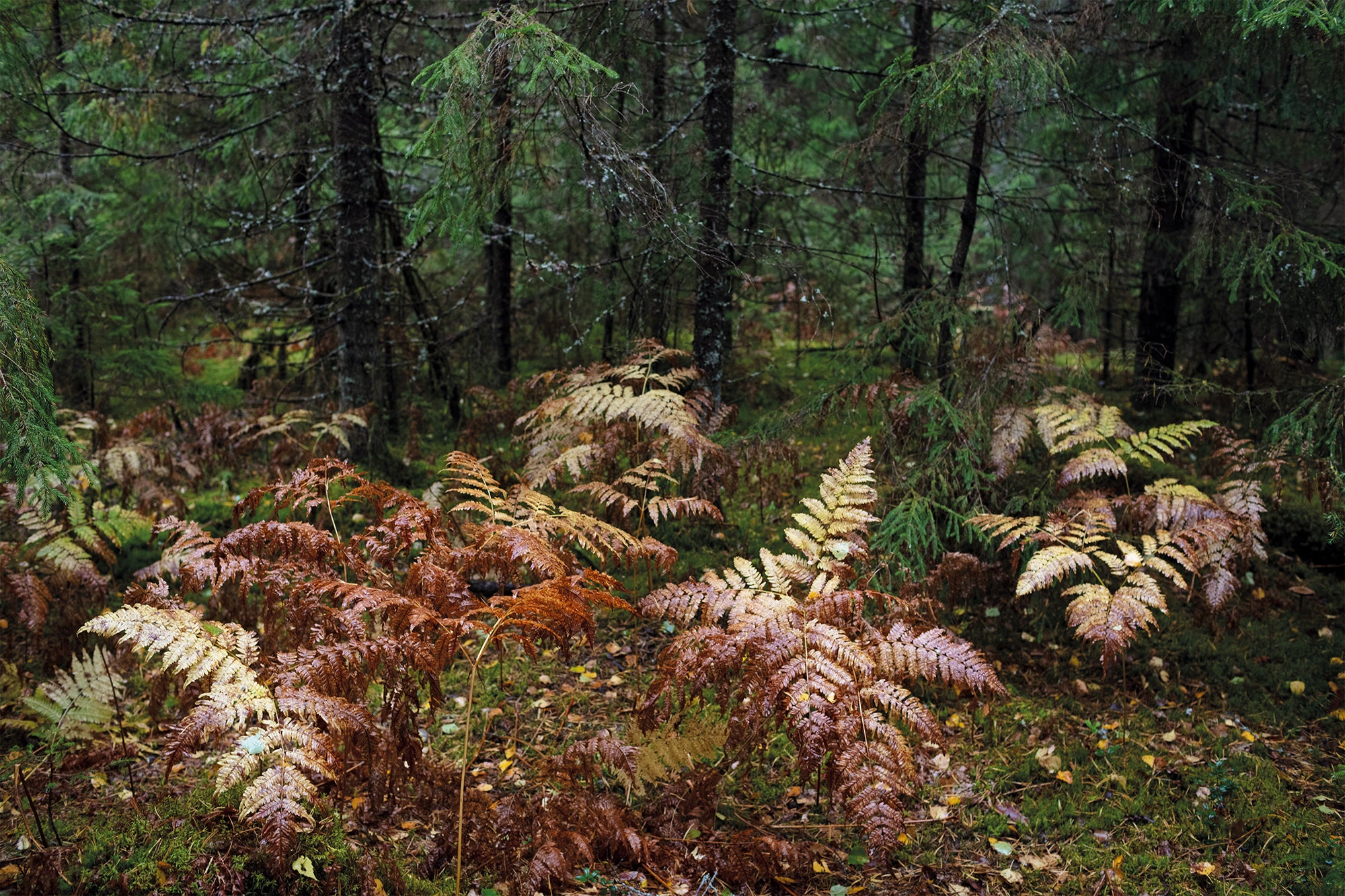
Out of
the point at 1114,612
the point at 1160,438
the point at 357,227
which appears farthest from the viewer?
the point at 357,227

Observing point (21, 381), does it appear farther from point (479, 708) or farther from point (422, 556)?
point (479, 708)

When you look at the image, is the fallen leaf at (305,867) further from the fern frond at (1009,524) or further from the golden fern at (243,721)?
the fern frond at (1009,524)

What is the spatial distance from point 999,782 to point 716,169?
15.4 ft

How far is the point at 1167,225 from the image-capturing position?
814 centimetres

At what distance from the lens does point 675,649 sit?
11.7 feet

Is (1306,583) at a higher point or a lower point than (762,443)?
lower

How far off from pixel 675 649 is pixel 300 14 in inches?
233

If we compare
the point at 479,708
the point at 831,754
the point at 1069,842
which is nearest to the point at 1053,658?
the point at 1069,842

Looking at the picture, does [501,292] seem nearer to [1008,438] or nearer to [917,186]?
[917,186]

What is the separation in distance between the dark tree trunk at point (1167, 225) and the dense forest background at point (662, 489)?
0.07 meters

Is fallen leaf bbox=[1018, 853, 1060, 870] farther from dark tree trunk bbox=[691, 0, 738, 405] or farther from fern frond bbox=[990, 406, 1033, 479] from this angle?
dark tree trunk bbox=[691, 0, 738, 405]

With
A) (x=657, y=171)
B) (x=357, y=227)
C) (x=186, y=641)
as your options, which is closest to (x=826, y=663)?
(x=186, y=641)

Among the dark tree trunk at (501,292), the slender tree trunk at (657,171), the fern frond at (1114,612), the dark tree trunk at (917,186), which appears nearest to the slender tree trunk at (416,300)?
the dark tree trunk at (501,292)

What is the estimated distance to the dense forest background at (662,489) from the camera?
3408mm
